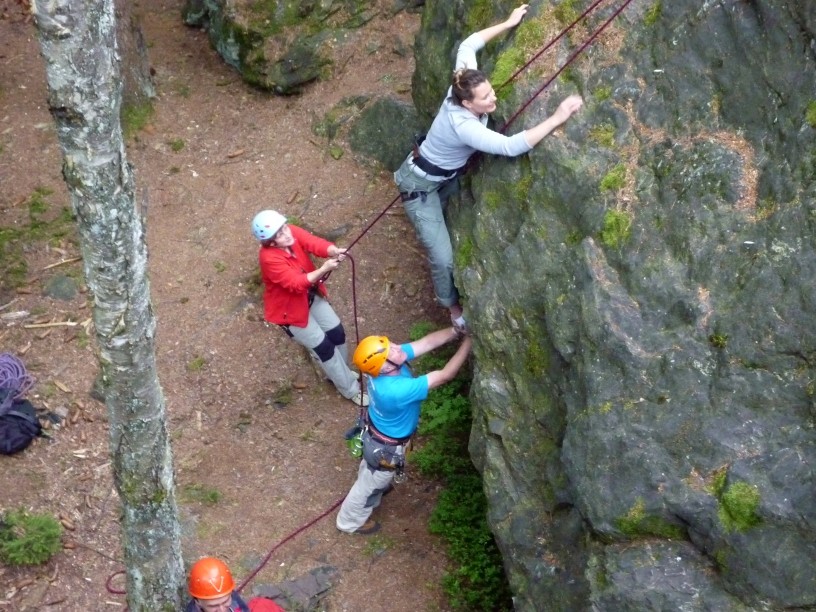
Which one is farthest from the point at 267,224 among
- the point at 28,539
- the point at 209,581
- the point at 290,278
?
the point at 28,539

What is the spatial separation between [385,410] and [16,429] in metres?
3.70

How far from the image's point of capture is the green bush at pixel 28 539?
8.35 m

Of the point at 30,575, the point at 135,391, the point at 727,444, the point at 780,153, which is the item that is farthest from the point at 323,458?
the point at 780,153

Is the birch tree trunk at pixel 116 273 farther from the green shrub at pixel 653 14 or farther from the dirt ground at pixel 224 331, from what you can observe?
the green shrub at pixel 653 14

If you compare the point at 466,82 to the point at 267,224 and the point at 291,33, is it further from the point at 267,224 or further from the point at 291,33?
the point at 291,33

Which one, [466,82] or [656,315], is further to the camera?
[466,82]

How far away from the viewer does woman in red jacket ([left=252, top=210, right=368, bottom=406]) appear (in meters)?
8.95

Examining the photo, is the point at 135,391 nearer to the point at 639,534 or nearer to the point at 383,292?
the point at 639,534

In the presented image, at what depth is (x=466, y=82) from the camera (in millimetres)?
7738

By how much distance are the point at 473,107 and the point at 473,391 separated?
2257 mm

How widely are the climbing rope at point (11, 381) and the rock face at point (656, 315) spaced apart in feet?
14.7

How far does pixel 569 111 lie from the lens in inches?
293

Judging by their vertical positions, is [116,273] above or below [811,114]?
below

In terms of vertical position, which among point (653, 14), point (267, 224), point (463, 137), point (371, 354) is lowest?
point (267, 224)
